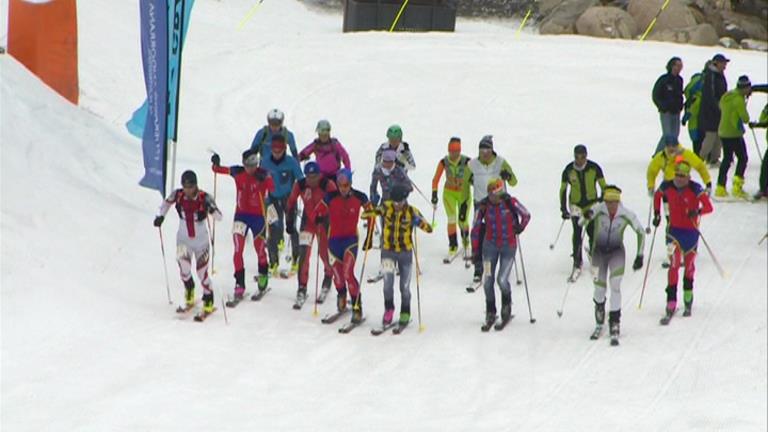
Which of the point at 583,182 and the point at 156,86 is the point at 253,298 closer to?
the point at 156,86

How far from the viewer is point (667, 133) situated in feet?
70.7

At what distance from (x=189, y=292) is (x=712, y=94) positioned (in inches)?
379

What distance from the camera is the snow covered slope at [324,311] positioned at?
43.3ft

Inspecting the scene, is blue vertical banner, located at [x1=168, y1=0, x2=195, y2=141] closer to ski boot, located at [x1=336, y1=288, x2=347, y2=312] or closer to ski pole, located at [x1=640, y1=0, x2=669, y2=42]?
ski boot, located at [x1=336, y1=288, x2=347, y2=312]

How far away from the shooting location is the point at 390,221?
1528 cm

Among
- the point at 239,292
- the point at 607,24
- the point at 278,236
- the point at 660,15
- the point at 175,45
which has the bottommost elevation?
the point at 239,292

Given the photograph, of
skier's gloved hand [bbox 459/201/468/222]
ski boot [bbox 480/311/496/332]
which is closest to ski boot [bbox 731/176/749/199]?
skier's gloved hand [bbox 459/201/468/222]

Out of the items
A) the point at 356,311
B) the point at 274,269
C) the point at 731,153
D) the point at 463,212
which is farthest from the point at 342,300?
the point at 731,153

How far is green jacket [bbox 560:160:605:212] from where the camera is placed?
56.9ft

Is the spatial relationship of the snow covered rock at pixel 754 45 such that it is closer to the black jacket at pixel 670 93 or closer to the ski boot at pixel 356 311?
the black jacket at pixel 670 93

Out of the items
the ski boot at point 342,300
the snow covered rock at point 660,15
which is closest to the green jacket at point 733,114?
the ski boot at point 342,300

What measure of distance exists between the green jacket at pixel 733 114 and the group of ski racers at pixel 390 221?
310 centimetres

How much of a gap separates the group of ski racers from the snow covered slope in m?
0.43

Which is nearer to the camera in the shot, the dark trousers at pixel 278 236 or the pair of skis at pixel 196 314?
the pair of skis at pixel 196 314
